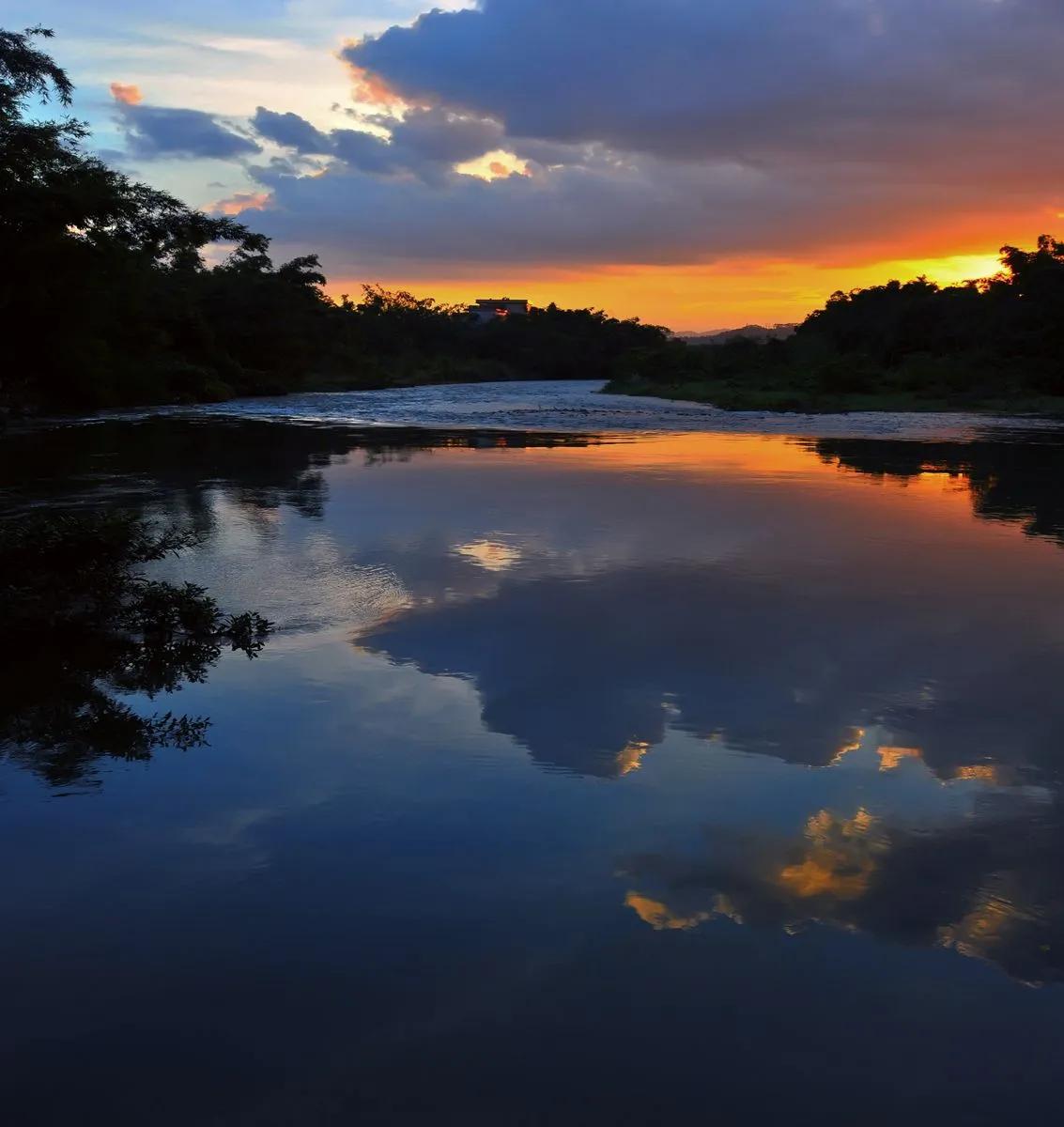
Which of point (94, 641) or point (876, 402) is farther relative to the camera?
point (876, 402)

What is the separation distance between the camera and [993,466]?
21.7 meters

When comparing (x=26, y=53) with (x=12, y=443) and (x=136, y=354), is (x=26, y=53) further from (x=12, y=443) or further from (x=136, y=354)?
(x=136, y=354)

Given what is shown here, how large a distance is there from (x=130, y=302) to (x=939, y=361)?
35.8 m

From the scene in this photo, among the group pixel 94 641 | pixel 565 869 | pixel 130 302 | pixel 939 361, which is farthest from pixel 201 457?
pixel 939 361

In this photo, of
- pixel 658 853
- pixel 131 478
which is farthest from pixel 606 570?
pixel 131 478

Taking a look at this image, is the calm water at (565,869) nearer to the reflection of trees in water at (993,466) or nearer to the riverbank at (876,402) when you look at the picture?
the reflection of trees in water at (993,466)

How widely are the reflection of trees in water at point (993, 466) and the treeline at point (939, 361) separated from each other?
1532 centimetres

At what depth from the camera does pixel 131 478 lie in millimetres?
19031

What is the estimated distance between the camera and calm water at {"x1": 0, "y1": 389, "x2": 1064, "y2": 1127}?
3447mm

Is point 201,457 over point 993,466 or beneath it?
beneath

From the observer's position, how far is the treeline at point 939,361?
147ft

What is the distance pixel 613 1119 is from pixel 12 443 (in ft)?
87.4

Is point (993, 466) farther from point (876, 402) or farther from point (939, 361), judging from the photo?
point (939, 361)

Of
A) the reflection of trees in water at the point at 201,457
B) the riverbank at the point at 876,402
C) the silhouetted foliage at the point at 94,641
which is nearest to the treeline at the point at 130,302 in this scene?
the reflection of trees in water at the point at 201,457
